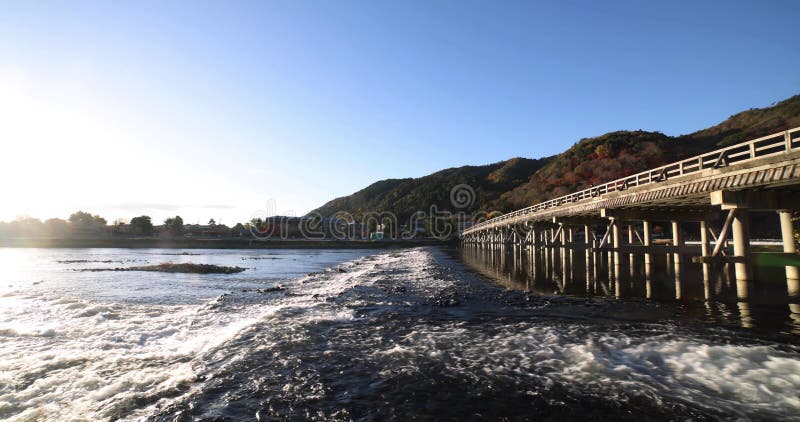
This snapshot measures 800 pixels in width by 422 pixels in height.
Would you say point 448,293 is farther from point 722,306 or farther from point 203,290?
point 203,290

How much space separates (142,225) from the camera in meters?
140

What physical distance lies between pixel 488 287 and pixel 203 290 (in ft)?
49.7

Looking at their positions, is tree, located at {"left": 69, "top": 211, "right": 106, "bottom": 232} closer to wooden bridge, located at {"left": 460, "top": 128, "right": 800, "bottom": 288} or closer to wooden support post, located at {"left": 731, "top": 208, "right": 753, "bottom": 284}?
wooden bridge, located at {"left": 460, "top": 128, "right": 800, "bottom": 288}

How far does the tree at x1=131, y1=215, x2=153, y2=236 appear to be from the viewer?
139750mm

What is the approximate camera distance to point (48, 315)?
13.5 metres

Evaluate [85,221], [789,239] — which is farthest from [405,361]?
[85,221]

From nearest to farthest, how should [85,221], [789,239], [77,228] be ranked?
[789,239] → [77,228] → [85,221]

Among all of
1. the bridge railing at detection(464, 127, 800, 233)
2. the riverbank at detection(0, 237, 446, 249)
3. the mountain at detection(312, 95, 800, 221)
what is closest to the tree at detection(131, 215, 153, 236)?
the riverbank at detection(0, 237, 446, 249)

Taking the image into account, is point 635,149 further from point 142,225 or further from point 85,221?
point 85,221

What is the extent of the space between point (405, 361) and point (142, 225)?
164 m

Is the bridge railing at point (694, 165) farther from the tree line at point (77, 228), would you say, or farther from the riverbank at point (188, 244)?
the tree line at point (77, 228)

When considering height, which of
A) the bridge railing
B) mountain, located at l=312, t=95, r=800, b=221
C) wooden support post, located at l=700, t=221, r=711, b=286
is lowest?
wooden support post, located at l=700, t=221, r=711, b=286

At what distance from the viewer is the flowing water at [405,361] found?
5.48 metres

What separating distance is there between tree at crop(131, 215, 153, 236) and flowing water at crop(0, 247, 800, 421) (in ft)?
489
